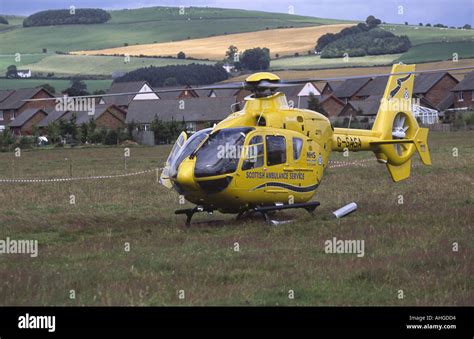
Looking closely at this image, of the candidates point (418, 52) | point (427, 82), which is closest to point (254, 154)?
point (418, 52)

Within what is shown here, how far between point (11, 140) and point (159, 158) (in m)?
25.5

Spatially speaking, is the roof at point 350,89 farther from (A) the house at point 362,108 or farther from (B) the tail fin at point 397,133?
(B) the tail fin at point 397,133

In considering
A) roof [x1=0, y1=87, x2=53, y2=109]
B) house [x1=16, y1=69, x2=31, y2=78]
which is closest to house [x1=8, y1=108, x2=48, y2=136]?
roof [x1=0, y1=87, x2=53, y2=109]

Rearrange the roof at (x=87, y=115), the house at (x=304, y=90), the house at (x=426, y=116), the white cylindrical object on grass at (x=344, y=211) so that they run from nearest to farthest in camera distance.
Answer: the white cylindrical object on grass at (x=344, y=211)
the roof at (x=87, y=115)
the house at (x=426, y=116)
the house at (x=304, y=90)

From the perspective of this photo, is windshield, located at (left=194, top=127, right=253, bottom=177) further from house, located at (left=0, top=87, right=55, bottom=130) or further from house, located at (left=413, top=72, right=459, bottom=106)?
house, located at (left=413, top=72, right=459, bottom=106)

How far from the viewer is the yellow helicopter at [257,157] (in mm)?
18391

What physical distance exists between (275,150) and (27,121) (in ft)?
251

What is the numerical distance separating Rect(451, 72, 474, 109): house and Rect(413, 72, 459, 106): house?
2.05 metres

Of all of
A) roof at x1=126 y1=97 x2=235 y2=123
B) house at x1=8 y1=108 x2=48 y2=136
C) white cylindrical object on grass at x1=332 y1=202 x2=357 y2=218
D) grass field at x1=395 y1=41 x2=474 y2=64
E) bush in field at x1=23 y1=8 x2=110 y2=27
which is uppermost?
bush in field at x1=23 y1=8 x2=110 y2=27

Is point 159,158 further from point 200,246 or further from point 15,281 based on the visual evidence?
point 15,281

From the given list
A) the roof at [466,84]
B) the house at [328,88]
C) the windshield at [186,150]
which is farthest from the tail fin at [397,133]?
the house at [328,88]

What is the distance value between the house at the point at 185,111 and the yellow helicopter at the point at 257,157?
2297 inches

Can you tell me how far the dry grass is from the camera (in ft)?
290
